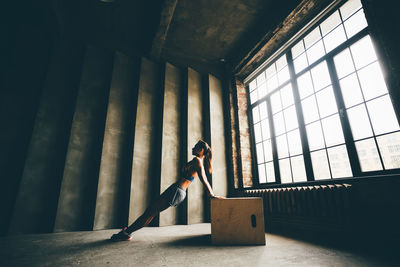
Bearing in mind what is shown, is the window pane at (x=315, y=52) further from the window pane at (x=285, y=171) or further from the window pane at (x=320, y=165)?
the window pane at (x=285, y=171)

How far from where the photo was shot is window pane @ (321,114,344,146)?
9.30 feet

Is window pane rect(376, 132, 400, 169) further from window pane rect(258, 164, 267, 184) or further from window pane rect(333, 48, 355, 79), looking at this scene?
window pane rect(258, 164, 267, 184)

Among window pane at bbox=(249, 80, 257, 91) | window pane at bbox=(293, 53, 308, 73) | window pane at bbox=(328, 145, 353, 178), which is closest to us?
window pane at bbox=(328, 145, 353, 178)

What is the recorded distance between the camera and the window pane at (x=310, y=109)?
10.7ft

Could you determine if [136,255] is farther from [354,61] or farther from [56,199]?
[354,61]

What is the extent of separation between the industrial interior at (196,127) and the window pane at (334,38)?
0.03m

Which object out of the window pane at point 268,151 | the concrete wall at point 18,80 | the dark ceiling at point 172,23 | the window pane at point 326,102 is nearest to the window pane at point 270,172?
the window pane at point 268,151

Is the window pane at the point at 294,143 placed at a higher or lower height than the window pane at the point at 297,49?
lower

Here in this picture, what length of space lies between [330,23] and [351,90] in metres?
1.39

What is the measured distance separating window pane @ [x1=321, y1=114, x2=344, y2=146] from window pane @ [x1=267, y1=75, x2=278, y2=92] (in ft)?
4.86

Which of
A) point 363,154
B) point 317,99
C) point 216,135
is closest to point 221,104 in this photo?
point 216,135

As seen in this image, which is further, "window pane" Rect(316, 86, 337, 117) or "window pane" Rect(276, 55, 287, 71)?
"window pane" Rect(276, 55, 287, 71)

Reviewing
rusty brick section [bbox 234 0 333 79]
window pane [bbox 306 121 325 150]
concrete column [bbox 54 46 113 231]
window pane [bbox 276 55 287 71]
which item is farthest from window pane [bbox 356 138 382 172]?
concrete column [bbox 54 46 113 231]

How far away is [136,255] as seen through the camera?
1637 millimetres
